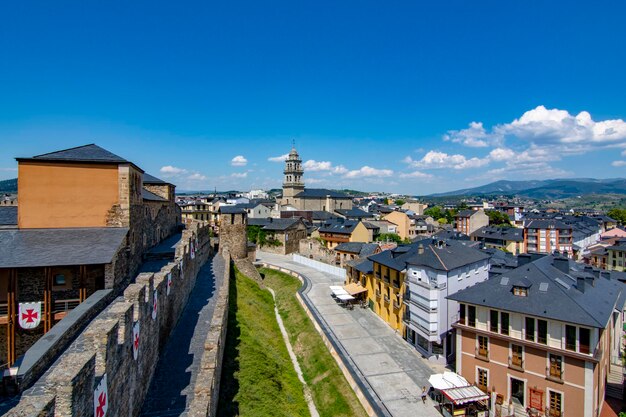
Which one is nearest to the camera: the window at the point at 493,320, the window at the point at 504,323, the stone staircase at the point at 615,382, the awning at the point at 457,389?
the awning at the point at 457,389

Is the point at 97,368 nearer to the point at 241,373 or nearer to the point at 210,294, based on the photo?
the point at 241,373

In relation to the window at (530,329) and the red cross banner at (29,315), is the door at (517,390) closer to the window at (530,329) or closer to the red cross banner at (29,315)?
the window at (530,329)

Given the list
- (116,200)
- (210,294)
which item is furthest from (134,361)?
(210,294)

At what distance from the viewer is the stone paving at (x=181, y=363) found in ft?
36.6

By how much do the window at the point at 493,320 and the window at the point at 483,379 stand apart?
235 cm

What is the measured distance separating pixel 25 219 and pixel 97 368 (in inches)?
490

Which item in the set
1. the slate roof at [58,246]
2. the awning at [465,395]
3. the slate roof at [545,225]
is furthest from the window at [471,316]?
the slate roof at [545,225]

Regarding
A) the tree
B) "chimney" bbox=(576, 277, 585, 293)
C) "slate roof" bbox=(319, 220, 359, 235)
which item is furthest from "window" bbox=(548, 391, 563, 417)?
the tree

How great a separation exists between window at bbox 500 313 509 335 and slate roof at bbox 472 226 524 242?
168ft

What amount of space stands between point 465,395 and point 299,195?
78426mm

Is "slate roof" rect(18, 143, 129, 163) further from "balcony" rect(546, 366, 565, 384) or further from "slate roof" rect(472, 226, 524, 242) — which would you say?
"slate roof" rect(472, 226, 524, 242)

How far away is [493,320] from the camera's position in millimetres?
19625

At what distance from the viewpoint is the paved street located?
18109 mm

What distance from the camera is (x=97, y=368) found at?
791 centimetres
